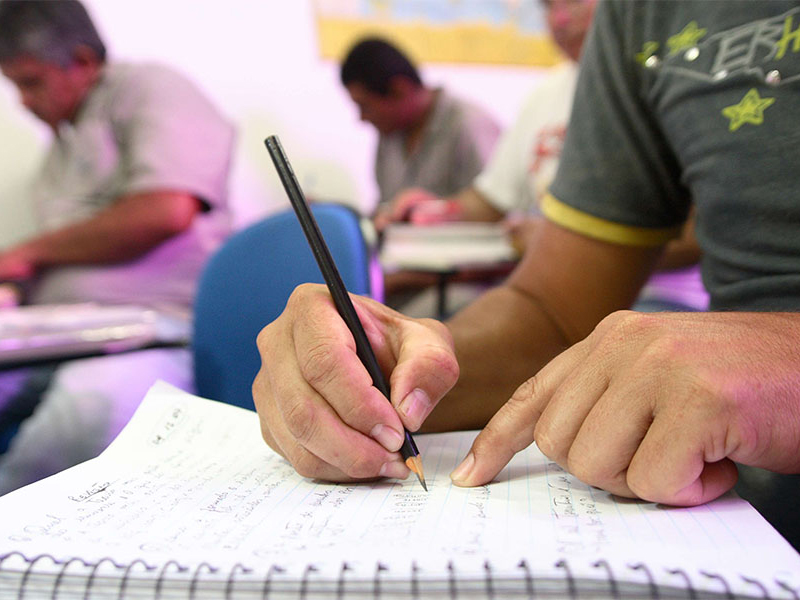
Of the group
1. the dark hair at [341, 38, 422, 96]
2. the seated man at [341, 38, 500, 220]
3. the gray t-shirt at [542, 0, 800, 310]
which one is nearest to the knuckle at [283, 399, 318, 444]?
the gray t-shirt at [542, 0, 800, 310]

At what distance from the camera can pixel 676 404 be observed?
212 mm

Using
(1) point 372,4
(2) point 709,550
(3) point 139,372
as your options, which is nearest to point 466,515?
(2) point 709,550

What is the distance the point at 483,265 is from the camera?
1045 millimetres

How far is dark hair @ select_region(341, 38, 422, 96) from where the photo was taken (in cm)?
185

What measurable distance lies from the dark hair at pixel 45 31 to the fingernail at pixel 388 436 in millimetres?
1287

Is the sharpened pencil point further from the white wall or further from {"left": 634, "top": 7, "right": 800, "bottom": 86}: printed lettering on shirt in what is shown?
the white wall


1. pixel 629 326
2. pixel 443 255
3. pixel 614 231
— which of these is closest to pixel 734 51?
pixel 614 231

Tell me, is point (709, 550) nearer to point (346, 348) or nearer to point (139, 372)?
point (346, 348)

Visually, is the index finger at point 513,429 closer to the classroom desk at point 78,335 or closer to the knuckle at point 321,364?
the knuckle at point 321,364

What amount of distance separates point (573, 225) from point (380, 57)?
1.54 m

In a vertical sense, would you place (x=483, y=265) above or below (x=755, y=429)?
below

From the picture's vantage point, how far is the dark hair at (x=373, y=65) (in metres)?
1.85

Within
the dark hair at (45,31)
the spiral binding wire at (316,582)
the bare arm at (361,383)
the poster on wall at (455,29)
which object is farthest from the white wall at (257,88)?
the spiral binding wire at (316,582)

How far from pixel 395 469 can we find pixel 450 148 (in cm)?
170
